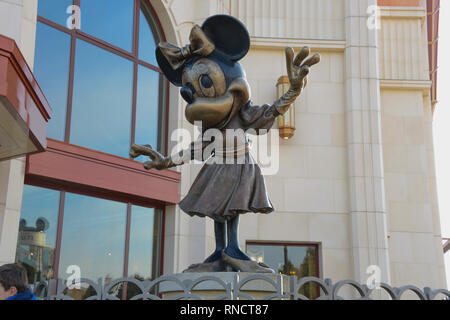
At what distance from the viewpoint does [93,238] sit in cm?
975

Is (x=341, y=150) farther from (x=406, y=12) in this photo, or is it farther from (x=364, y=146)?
(x=406, y=12)

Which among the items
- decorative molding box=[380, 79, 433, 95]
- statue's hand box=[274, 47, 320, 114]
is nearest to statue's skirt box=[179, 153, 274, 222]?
statue's hand box=[274, 47, 320, 114]

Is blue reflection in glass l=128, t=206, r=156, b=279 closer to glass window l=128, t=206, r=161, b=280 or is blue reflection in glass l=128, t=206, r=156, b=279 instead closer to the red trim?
glass window l=128, t=206, r=161, b=280

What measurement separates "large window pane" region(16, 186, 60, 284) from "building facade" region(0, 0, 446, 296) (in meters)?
0.02

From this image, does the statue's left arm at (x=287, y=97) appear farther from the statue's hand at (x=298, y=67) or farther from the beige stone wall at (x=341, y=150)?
the beige stone wall at (x=341, y=150)

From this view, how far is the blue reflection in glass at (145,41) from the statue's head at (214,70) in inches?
263

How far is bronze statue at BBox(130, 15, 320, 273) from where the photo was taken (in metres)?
4.37

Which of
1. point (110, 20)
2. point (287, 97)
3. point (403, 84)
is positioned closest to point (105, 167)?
point (110, 20)

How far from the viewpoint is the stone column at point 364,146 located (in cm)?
1095

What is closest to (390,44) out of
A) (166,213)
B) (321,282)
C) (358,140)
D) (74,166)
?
(358,140)

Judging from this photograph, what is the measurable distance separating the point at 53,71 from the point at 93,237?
3020mm
